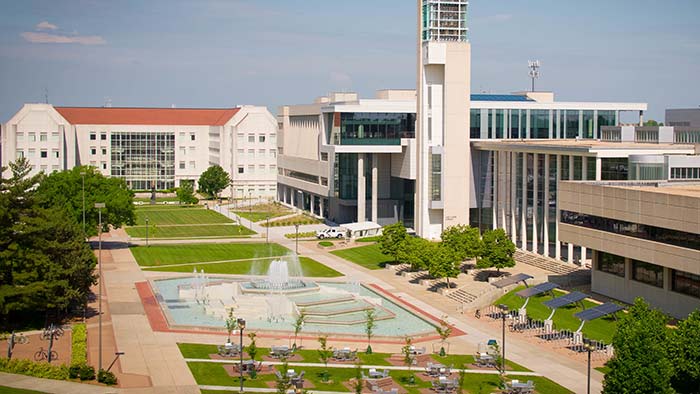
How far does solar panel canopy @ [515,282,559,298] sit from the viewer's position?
62.1 metres

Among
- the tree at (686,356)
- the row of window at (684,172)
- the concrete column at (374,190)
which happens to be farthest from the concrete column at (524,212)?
the tree at (686,356)

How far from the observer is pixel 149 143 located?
160 metres

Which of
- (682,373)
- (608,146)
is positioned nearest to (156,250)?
(608,146)

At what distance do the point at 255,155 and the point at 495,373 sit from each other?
362ft

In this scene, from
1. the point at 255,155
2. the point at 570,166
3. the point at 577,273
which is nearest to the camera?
the point at 577,273

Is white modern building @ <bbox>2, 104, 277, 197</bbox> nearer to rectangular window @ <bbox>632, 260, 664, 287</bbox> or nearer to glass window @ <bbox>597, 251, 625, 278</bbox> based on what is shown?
glass window @ <bbox>597, 251, 625, 278</bbox>

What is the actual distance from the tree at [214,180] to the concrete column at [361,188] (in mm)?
46117

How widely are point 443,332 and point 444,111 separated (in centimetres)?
4062

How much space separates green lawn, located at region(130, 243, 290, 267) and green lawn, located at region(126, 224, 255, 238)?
8863 millimetres

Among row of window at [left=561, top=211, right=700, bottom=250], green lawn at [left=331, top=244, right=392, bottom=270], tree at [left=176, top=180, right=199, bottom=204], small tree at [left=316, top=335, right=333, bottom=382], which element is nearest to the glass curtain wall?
tree at [left=176, top=180, right=199, bottom=204]

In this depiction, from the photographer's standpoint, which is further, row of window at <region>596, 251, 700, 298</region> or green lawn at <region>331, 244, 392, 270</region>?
green lawn at <region>331, 244, 392, 270</region>

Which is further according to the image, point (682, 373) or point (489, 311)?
point (489, 311)

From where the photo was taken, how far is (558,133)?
99.3 meters

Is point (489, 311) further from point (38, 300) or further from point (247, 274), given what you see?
point (38, 300)
